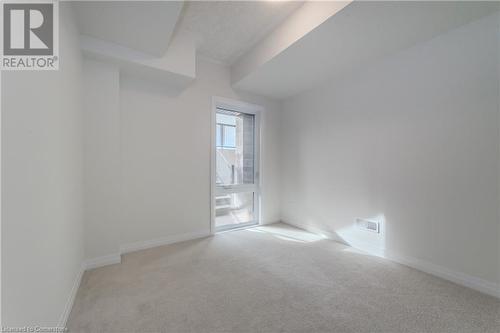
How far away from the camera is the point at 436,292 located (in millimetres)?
1726

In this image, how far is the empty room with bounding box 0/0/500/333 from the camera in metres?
1.20

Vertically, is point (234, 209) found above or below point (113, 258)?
above

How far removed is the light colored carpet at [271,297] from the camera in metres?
1.38

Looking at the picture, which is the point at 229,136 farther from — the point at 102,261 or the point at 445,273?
the point at 445,273

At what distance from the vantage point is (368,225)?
8.27ft

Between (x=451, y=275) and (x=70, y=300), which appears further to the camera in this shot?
(x=451, y=275)

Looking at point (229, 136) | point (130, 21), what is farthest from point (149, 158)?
point (130, 21)

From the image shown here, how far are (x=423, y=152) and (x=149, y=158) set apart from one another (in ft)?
10.5

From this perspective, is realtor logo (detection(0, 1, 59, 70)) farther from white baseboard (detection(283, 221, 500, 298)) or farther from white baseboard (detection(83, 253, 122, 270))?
white baseboard (detection(283, 221, 500, 298))

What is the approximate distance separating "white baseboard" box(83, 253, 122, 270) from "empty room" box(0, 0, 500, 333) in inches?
0.6

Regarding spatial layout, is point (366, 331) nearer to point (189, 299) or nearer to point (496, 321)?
point (496, 321)

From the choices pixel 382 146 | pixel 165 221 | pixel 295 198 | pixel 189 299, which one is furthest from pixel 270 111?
pixel 189 299

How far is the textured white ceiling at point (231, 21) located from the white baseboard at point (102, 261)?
9.00 ft

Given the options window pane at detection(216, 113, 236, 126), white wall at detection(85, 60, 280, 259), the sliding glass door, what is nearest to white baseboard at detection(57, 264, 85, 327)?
white wall at detection(85, 60, 280, 259)
